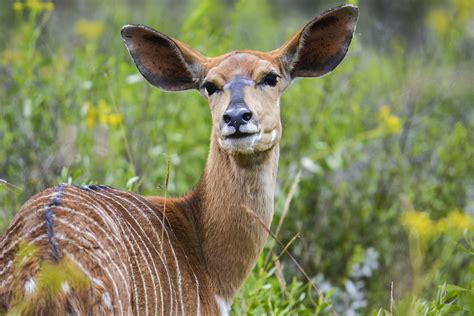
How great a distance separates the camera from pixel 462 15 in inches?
388

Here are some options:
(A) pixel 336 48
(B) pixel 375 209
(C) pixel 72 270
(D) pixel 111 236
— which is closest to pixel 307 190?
(B) pixel 375 209

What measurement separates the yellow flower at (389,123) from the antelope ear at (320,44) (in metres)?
2.10

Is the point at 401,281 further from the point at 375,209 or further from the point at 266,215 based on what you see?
the point at 266,215

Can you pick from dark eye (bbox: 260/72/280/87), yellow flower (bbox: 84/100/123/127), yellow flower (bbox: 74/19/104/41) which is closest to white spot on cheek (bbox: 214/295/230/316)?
dark eye (bbox: 260/72/280/87)

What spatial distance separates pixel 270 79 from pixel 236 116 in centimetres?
60

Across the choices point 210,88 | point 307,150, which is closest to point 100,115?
point 307,150

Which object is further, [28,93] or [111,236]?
[28,93]

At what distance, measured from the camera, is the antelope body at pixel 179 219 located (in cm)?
357

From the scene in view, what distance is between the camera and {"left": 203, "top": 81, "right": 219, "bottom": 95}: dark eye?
5.36 metres

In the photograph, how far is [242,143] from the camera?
4906 millimetres

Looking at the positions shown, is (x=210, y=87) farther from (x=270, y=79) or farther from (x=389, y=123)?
(x=389, y=123)

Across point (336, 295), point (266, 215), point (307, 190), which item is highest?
point (266, 215)

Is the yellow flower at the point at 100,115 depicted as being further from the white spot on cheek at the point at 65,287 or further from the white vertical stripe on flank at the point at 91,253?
the white spot on cheek at the point at 65,287

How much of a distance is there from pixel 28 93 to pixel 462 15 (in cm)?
470
